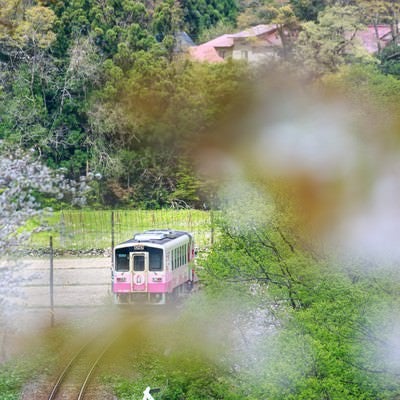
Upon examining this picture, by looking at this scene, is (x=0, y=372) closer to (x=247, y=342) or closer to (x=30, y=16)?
(x=247, y=342)

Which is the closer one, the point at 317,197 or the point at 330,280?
the point at 330,280

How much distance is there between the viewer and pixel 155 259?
7059 mm

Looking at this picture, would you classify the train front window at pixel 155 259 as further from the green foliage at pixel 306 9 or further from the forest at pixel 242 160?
the green foliage at pixel 306 9

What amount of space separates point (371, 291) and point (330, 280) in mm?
276

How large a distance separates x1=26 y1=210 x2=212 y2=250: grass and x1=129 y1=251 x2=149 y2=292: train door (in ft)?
6.43

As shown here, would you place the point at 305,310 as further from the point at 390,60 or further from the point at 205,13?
the point at 205,13

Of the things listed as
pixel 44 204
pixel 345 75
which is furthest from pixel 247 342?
pixel 345 75

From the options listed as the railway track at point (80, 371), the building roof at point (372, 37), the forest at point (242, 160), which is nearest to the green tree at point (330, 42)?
the forest at point (242, 160)

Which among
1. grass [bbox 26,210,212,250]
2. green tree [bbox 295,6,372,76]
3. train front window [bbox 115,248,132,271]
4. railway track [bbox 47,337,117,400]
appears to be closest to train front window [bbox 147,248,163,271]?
train front window [bbox 115,248,132,271]

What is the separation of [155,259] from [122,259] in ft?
0.79

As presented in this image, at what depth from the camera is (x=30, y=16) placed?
11.5 metres

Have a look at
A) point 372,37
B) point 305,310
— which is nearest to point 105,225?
point 372,37

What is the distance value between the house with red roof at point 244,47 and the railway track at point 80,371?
514 centimetres

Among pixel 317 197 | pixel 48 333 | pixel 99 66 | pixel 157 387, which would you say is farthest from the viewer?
pixel 99 66
